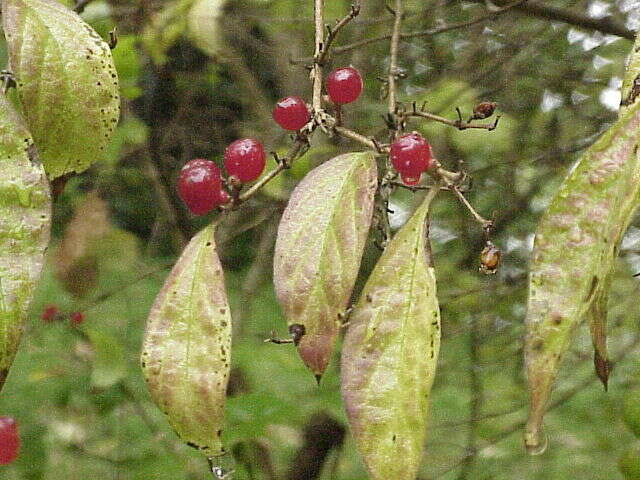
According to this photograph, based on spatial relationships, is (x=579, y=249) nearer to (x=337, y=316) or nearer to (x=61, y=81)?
(x=337, y=316)

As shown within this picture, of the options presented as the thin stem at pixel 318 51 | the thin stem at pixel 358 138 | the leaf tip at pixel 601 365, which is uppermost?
the thin stem at pixel 318 51

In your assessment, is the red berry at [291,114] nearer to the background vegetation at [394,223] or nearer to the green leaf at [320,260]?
the green leaf at [320,260]

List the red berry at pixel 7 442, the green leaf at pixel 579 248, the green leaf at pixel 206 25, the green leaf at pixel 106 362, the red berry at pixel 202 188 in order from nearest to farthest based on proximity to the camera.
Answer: the green leaf at pixel 579 248
the red berry at pixel 202 188
the red berry at pixel 7 442
the green leaf at pixel 106 362
the green leaf at pixel 206 25

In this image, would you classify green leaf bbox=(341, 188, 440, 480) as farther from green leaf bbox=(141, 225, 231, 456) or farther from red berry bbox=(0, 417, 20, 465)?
red berry bbox=(0, 417, 20, 465)

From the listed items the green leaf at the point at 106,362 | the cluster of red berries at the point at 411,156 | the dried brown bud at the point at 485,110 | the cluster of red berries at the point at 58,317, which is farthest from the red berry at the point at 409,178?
the cluster of red berries at the point at 58,317

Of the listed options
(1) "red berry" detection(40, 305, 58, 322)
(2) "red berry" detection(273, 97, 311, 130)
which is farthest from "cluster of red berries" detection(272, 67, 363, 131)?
(1) "red berry" detection(40, 305, 58, 322)

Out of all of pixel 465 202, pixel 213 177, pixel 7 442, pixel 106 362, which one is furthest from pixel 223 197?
pixel 106 362
